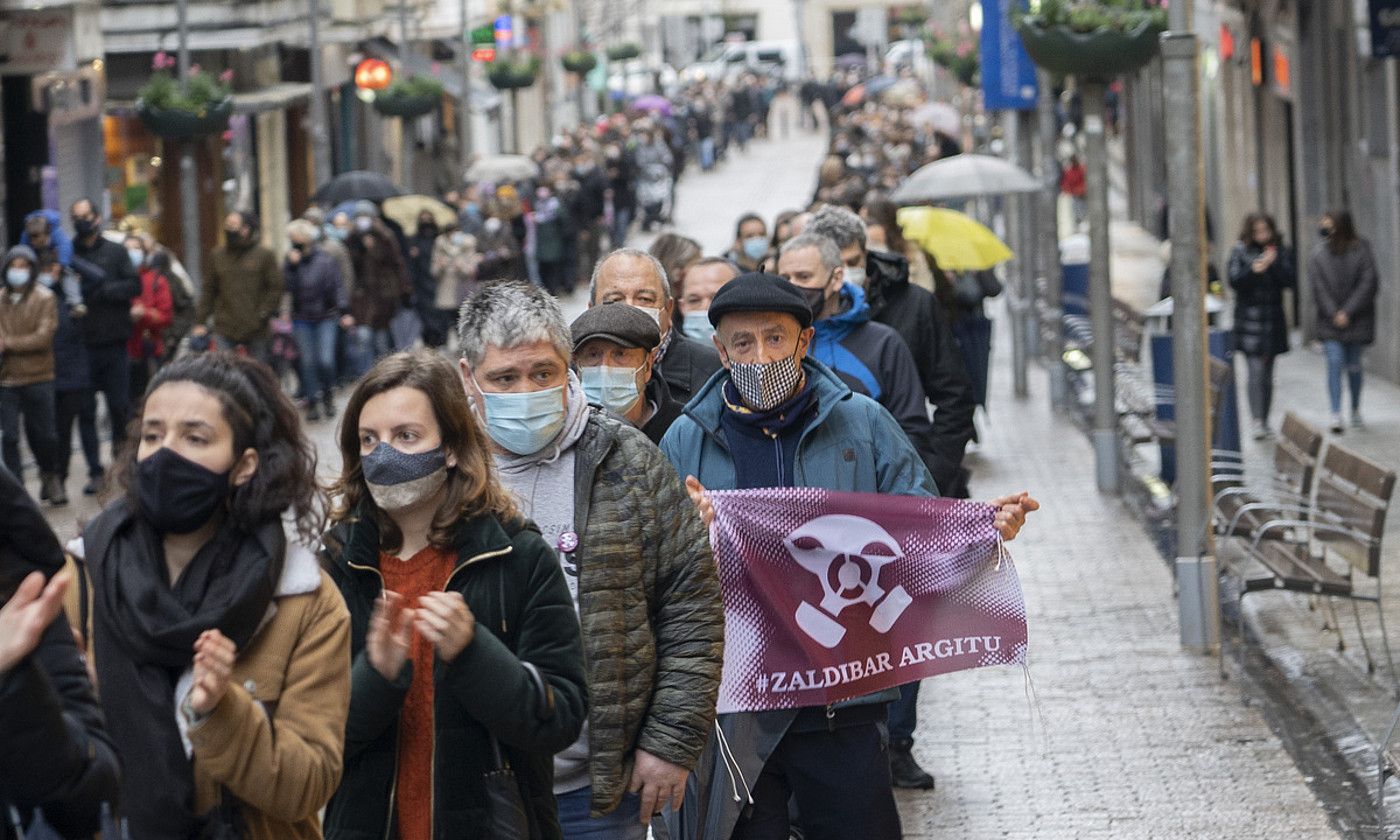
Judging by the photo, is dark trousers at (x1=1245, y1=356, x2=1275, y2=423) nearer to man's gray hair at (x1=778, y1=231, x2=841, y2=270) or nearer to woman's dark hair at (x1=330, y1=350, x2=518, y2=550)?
man's gray hair at (x1=778, y1=231, x2=841, y2=270)

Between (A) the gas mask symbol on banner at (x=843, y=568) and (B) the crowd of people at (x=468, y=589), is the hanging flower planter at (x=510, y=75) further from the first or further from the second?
(A) the gas mask symbol on banner at (x=843, y=568)

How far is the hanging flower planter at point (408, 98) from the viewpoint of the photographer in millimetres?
35531

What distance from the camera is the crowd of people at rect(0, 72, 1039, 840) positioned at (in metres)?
3.96

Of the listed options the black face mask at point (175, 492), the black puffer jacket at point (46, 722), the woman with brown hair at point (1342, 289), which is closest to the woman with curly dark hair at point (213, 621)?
the black face mask at point (175, 492)

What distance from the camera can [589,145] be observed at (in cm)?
3884

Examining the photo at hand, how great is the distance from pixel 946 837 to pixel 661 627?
128 inches

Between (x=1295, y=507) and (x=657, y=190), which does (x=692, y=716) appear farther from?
(x=657, y=190)

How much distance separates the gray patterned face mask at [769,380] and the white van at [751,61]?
242 feet

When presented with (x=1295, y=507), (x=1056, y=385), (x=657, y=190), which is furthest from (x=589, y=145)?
(x=1295, y=507)

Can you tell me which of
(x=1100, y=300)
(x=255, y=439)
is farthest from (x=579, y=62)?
(x=255, y=439)

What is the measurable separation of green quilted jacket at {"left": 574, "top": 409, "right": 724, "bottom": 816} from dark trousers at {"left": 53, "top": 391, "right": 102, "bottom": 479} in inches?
467

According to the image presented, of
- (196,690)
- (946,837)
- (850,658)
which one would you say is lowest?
(946,837)

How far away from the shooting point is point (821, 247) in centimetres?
855

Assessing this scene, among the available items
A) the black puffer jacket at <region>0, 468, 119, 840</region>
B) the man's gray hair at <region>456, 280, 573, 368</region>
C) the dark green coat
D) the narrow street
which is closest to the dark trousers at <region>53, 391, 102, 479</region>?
the narrow street
